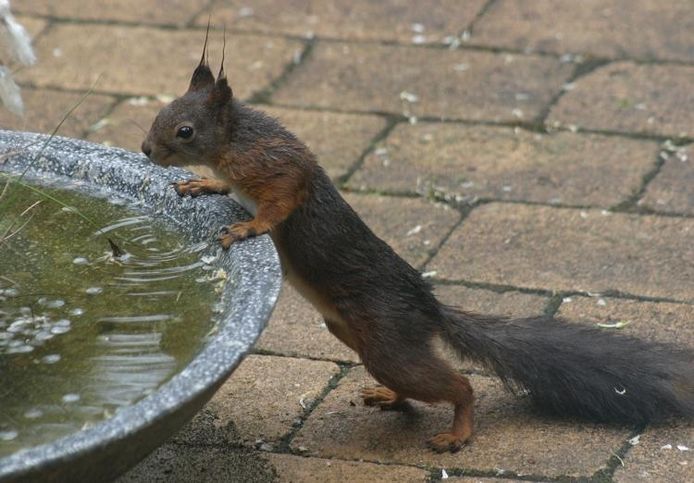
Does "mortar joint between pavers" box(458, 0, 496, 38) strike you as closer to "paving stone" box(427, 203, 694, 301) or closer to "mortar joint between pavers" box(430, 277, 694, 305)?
"paving stone" box(427, 203, 694, 301)

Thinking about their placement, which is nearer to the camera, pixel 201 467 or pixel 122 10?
pixel 201 467

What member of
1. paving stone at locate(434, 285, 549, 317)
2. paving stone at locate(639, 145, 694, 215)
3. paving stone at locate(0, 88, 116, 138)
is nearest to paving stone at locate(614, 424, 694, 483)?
paving stone at locate(434, 285, 549, 317)

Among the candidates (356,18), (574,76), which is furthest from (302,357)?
(356,18)

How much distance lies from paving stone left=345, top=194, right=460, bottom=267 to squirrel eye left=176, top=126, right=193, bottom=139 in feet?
4.02

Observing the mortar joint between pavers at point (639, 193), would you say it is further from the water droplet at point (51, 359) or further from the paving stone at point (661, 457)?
the water droplet at point (51, 359)

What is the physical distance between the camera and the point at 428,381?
3.23m

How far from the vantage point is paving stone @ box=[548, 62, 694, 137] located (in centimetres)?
513

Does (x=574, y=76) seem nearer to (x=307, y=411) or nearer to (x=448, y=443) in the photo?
(x=307, y=411)

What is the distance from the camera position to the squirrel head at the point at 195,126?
129 inches

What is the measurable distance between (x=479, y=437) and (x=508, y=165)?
1759 millimetres

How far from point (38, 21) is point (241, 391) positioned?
324cm

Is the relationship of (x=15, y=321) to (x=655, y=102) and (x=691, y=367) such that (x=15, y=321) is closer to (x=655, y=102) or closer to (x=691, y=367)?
(x=691, y=367)

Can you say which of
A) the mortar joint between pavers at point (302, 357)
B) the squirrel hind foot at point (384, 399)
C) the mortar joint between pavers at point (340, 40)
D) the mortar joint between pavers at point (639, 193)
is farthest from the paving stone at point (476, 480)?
the mortar joint between pavers at point (340, 40)

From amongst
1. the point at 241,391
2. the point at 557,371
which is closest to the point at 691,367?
the point at 557,371
